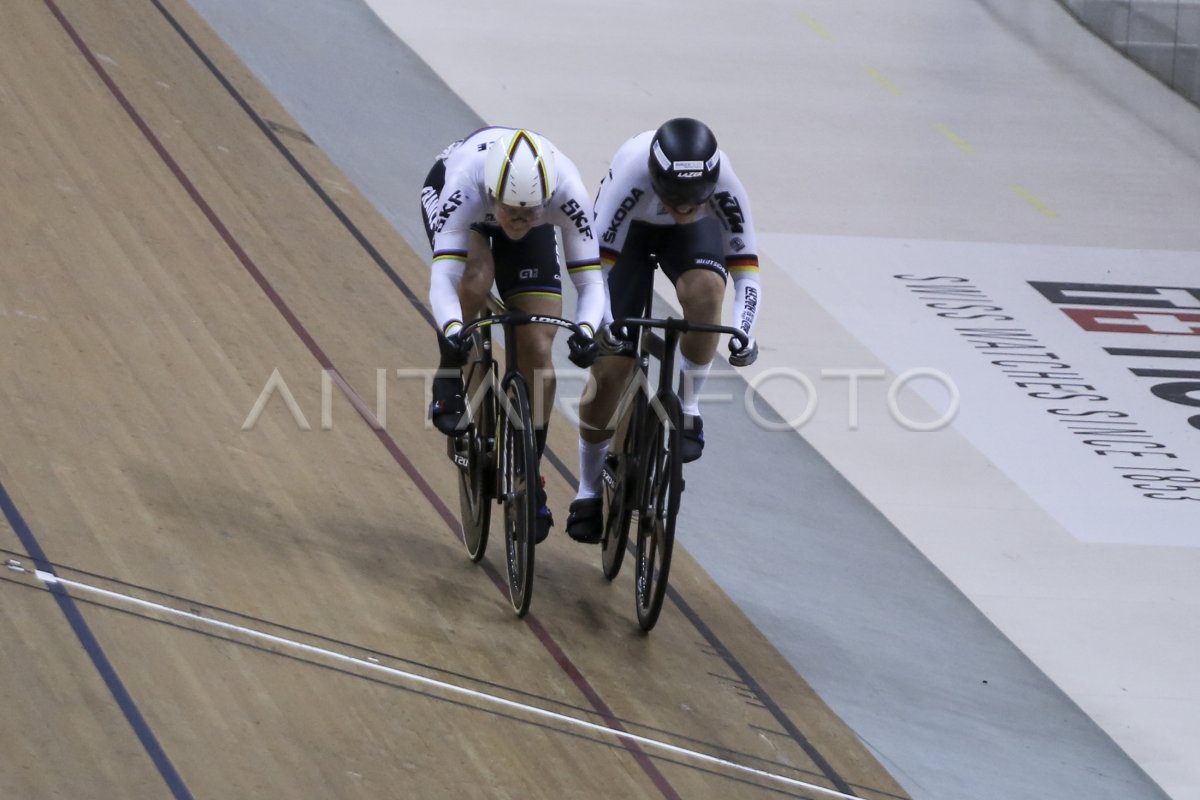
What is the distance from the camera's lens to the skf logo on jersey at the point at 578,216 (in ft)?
12.0

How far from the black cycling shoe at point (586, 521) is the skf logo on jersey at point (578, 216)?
2.56ft

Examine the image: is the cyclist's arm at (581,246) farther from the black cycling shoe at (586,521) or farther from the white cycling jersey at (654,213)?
the black cycling shoe at (586,521)

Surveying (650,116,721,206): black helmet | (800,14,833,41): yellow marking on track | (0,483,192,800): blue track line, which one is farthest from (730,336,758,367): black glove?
(800,14,833,41): yellow marking on track

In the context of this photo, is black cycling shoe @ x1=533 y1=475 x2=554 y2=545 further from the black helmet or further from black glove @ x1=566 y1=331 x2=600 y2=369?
the black helmet

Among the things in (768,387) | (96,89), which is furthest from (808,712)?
(96,89)

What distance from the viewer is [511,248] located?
3.88 m

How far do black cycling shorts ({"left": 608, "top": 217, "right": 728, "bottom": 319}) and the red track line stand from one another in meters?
0.84

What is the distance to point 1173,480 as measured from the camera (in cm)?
570

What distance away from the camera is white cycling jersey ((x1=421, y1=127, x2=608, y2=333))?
3670mm

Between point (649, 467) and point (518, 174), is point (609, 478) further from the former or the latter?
point (518, 174)

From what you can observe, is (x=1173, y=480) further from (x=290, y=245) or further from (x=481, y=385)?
(x=290, y=245)

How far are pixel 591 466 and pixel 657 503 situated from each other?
414 millimetres

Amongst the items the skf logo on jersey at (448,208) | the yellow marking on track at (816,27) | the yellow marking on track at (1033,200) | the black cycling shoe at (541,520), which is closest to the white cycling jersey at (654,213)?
the skf logo on jersey at (448,208)

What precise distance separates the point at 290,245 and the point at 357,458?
1.56 m
